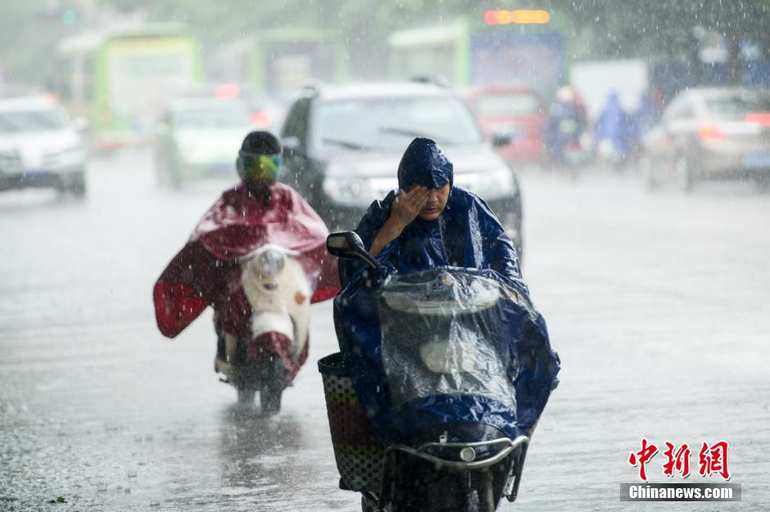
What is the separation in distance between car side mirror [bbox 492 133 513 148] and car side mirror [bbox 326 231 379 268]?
10099 mm

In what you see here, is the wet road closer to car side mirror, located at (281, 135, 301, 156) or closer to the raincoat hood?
the raincoat hood

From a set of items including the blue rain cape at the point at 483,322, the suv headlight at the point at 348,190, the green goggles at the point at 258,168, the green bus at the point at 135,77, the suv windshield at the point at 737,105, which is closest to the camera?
the blue rain cape at the point at 483,322

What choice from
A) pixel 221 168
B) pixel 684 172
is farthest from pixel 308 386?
pixel 221 168

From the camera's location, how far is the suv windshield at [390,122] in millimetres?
15672

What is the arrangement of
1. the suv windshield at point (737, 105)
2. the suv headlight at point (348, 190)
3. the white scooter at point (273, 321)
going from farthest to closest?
the suv windshield at point (737, 105), the suv headlight at point (348, 190), the white scooter at point (273, 321)

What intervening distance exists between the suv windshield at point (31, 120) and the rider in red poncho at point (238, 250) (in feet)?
70.2

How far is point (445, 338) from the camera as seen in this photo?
5.20 m

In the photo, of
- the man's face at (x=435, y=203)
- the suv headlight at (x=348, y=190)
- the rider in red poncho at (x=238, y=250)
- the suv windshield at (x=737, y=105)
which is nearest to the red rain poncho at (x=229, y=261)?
the rider in red poncho at (x=238, y=250)

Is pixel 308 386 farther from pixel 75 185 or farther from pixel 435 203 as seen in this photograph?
pixel 75 185

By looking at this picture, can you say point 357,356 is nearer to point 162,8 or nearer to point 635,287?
point 635,287

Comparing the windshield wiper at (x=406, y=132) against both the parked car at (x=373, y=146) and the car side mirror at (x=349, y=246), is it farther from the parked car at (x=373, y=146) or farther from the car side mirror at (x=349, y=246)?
Result: the car side mirror at (x=349, y=246)

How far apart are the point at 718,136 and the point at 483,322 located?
2126 cm

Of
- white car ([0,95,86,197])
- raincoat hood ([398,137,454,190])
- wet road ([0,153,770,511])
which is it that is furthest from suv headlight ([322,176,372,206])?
white car ([0,95,86,197])

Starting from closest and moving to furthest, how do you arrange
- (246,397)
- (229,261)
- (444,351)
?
1. (444,351)
2. (229,261)
3. (246,397)
